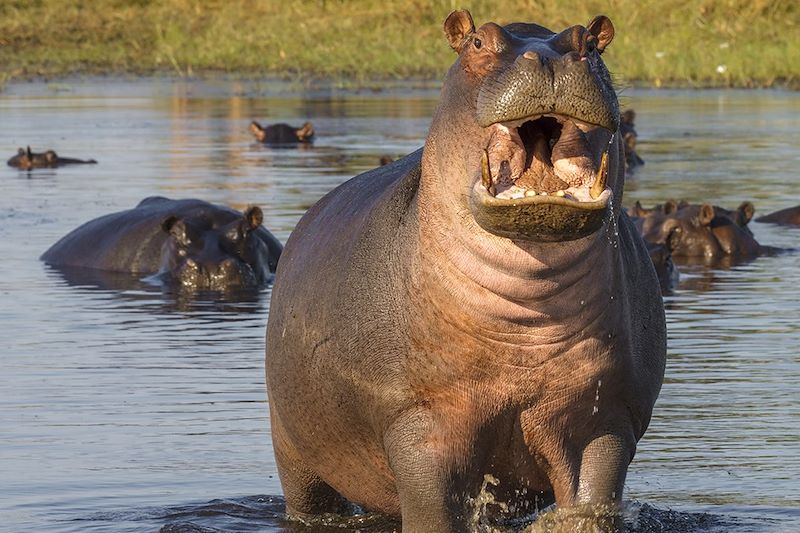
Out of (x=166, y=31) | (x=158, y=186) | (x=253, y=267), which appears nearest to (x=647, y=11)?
(x=166, y=31)

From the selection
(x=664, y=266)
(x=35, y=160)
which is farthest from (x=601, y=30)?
(x=35, y=160)

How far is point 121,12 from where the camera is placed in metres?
41.9

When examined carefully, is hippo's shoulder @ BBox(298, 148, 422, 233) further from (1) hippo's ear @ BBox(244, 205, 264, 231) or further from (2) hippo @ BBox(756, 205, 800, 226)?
(2) hippo @ BBox(756, 205, 800, 226)

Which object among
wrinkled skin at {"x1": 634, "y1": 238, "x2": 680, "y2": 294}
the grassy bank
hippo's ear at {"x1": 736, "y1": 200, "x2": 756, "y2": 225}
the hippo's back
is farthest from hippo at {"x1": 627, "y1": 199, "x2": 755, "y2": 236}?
the grassy bank

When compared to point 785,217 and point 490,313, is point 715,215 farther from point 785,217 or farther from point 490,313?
point 490,313

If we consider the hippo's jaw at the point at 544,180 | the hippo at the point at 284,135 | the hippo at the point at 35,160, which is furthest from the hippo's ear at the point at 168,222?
the hippo at the point at 284,135

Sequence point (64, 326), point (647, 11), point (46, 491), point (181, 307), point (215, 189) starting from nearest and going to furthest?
point (46, 491), point (64, 326), point (181, 307), point (215, 189), point (647, 11)

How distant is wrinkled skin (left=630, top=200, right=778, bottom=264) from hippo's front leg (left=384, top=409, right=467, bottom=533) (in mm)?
7917

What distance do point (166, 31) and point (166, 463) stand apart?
34472mm

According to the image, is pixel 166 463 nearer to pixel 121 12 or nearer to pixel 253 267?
pixel 253 267

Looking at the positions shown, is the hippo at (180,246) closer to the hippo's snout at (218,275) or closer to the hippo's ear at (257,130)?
the hippo's snout at (218,275)

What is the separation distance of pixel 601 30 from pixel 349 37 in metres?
34.1

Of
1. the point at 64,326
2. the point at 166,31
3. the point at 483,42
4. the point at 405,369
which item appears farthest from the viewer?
the point at 166,31

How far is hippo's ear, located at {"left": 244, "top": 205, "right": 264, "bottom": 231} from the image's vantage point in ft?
36.0
